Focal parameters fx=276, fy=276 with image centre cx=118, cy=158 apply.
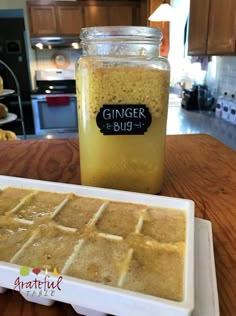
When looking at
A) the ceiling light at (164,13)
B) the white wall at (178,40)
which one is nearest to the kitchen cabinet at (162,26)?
the white wall at (178,40)

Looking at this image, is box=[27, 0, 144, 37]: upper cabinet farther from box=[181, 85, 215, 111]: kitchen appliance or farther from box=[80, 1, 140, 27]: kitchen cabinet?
box=[181, 85, 215, 111]: kitchen appliance

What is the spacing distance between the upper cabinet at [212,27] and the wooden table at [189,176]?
3.45ft

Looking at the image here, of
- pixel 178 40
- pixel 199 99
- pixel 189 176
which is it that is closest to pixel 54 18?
pixel 178 40

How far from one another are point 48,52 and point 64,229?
3458 millimetres

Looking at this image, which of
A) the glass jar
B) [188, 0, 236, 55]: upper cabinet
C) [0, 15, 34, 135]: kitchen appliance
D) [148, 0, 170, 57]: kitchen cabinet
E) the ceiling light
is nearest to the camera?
the glass jar

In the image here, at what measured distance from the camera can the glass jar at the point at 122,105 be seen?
1.32ft

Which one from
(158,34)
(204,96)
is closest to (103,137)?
(158,34)

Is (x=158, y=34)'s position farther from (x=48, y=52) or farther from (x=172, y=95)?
(x=48, y=52)

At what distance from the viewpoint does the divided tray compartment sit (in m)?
0.21

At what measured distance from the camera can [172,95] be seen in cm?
278

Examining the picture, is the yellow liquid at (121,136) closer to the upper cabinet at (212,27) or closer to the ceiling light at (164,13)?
the upper cabinet at (212,27)

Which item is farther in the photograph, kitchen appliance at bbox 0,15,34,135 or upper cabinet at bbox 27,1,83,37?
upper cabinet at bbox 27,1,83,37

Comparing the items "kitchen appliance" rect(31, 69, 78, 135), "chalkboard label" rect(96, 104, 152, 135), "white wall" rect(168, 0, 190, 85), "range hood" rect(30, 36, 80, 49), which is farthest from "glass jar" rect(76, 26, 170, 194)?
"range hood" rect(30, 36, 80, 49)

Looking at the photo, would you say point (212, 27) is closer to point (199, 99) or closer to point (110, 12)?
point (199, 99)
